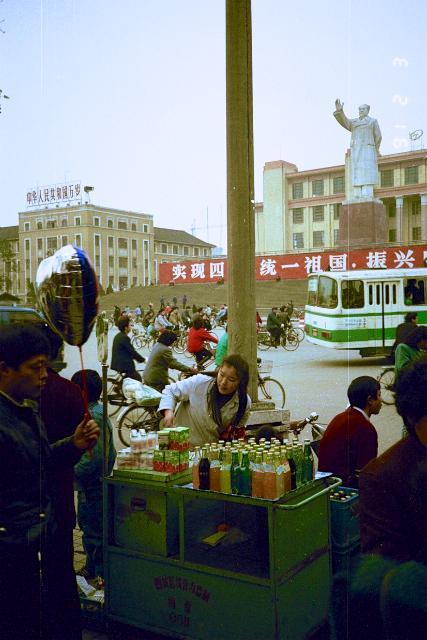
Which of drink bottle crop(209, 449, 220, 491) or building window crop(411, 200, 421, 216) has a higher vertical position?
building window crop(411, 200, 421, 216)

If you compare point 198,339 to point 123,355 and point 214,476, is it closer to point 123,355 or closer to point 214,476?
point 123,355

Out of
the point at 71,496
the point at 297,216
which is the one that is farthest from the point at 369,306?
the point at 297,216

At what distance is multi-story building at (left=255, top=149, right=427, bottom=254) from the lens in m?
58.2

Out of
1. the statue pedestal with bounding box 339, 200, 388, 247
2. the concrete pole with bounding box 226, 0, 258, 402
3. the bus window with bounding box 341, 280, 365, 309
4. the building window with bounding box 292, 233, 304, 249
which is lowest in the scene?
the bus window with bounding box 341, 280, 365, 309

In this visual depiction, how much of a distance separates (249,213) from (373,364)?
1092 centimetres

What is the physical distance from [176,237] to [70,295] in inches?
3374

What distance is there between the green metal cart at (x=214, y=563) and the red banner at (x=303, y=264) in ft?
77.4

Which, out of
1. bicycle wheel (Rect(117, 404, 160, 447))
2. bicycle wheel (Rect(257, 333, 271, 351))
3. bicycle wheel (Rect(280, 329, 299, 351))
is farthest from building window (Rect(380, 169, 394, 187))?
bicycle wheel (Rect(117, 404, 160, 447))

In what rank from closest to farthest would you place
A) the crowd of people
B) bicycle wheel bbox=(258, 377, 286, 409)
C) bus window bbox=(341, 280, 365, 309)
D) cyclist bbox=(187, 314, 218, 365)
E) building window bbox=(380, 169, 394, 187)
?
the crowd of people, bicycle wheel bbox=(258, 377, 286, 409), cyclist bbox=(187, 314, 218, 365), bus window bbox=(341, 280, 365, 309), building window bbox=(380, 169, 394, 187)

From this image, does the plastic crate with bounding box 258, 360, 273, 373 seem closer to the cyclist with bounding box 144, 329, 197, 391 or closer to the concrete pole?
the cyclist with bounding box 144, 329, 197, 391

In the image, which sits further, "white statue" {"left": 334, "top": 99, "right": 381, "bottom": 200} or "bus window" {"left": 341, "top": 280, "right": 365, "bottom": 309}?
"white statue" {"left": 334, "top": 99, "right": 381, "bottom": 200}

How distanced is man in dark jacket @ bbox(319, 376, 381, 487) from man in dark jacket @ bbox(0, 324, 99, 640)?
5.88 ft

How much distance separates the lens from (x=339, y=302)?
16.7m

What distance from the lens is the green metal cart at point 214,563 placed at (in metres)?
2.93
